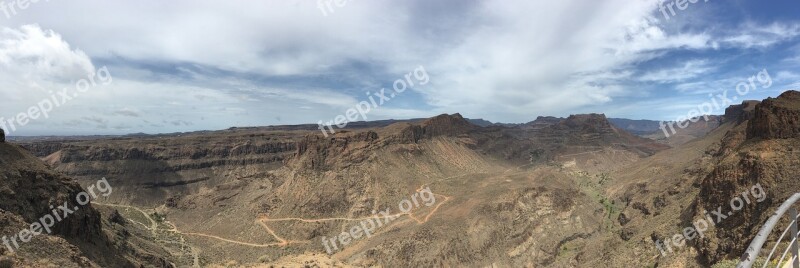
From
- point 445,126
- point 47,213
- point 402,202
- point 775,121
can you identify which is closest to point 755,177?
point 775,121

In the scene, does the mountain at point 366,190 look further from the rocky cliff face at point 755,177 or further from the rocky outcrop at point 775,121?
the rocky outcrop at point 775,121

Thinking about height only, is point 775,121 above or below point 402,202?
above

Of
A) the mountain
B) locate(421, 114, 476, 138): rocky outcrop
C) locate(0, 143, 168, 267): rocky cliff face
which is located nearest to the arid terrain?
locate(0, 143, 168, 267): rocky cliff face

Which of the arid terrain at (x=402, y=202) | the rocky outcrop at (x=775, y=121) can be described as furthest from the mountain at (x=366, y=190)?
the rocky outcrop at (x=775, y=121)

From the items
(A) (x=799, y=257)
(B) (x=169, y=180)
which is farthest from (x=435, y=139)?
(A) (x=799, y=257)

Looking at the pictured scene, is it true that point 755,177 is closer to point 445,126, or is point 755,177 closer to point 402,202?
point 402,202

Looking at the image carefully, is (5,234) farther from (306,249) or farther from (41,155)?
(41,155)
